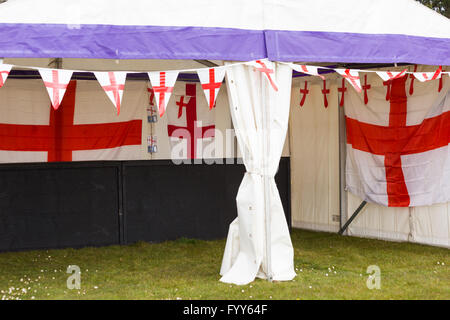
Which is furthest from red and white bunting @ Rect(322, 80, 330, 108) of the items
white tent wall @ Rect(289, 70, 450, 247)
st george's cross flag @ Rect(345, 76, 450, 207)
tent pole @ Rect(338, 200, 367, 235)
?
tent pole @ Rect(338, 200, 367, 235)

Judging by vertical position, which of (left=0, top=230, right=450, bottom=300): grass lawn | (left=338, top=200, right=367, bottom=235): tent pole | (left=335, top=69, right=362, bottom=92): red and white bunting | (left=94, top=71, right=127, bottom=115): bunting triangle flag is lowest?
(left=0, top=230, right=450, bottom=300): grass lawn

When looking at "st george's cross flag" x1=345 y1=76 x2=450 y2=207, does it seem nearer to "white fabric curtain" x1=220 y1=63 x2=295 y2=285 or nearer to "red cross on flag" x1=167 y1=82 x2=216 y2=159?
"red cross on flag" x1=167 y1=82 x2=216 y2=159

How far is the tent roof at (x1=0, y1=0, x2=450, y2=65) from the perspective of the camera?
5320 millimetres

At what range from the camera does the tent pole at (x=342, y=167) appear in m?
8.70

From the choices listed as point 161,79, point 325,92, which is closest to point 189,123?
point 325,92

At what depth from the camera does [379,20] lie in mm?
6246

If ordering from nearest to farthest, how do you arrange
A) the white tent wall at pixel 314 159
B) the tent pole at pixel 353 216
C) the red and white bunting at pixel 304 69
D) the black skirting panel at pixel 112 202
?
the red and white bunting at pixel 304 69 < the black skirting panel at pixel 112 202 < the tent pole at pixel 353 216 < the white tent wall at pixel 314 159

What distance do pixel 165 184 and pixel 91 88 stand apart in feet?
4.86

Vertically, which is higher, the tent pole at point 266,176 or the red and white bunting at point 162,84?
the red and white bunting at point 162,84

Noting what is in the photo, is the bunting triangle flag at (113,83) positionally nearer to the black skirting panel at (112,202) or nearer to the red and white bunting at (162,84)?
the red and white bunting at (162,84)

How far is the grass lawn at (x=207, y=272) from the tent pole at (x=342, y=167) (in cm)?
35

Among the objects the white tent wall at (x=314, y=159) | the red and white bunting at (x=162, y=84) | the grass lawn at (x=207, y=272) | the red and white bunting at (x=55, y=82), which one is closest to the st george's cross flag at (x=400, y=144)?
the white tent wall at (x=314, y=159)

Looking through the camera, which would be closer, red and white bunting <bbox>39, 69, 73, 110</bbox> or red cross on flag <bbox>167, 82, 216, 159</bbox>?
red and white bunting <bbox>39, 69, 73, 110</bbox>

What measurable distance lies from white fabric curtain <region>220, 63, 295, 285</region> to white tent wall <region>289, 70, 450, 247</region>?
2790mm
